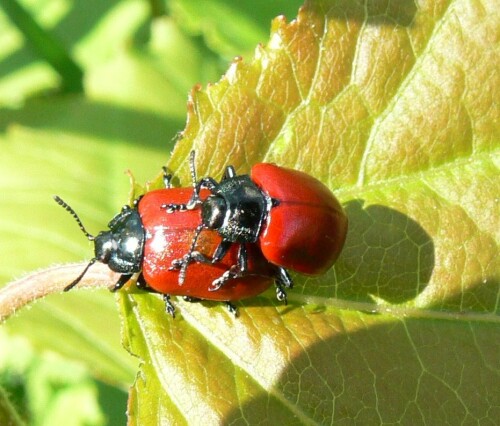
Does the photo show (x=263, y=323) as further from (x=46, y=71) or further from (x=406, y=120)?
(x=46, y=71)

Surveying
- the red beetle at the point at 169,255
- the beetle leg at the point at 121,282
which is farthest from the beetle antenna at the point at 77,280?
the beetle leg at the point at 121,282

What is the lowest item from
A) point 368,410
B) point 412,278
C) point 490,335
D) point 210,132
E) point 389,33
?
point 368,410

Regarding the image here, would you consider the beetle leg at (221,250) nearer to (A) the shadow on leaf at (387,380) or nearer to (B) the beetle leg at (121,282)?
(B) the beetle leg at (121,282)

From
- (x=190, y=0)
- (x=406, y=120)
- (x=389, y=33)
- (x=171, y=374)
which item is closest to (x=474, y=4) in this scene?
(x=389, y=33)

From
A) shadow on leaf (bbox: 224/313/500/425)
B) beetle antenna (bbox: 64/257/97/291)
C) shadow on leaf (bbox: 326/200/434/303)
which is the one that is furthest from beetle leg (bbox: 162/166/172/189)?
shadow on leaf (bbox: 224/313/500/425)

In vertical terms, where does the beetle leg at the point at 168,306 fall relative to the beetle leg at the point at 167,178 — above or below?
below

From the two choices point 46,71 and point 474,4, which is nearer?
point 474,4

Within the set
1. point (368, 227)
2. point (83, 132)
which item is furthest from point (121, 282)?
point (83, 132)
